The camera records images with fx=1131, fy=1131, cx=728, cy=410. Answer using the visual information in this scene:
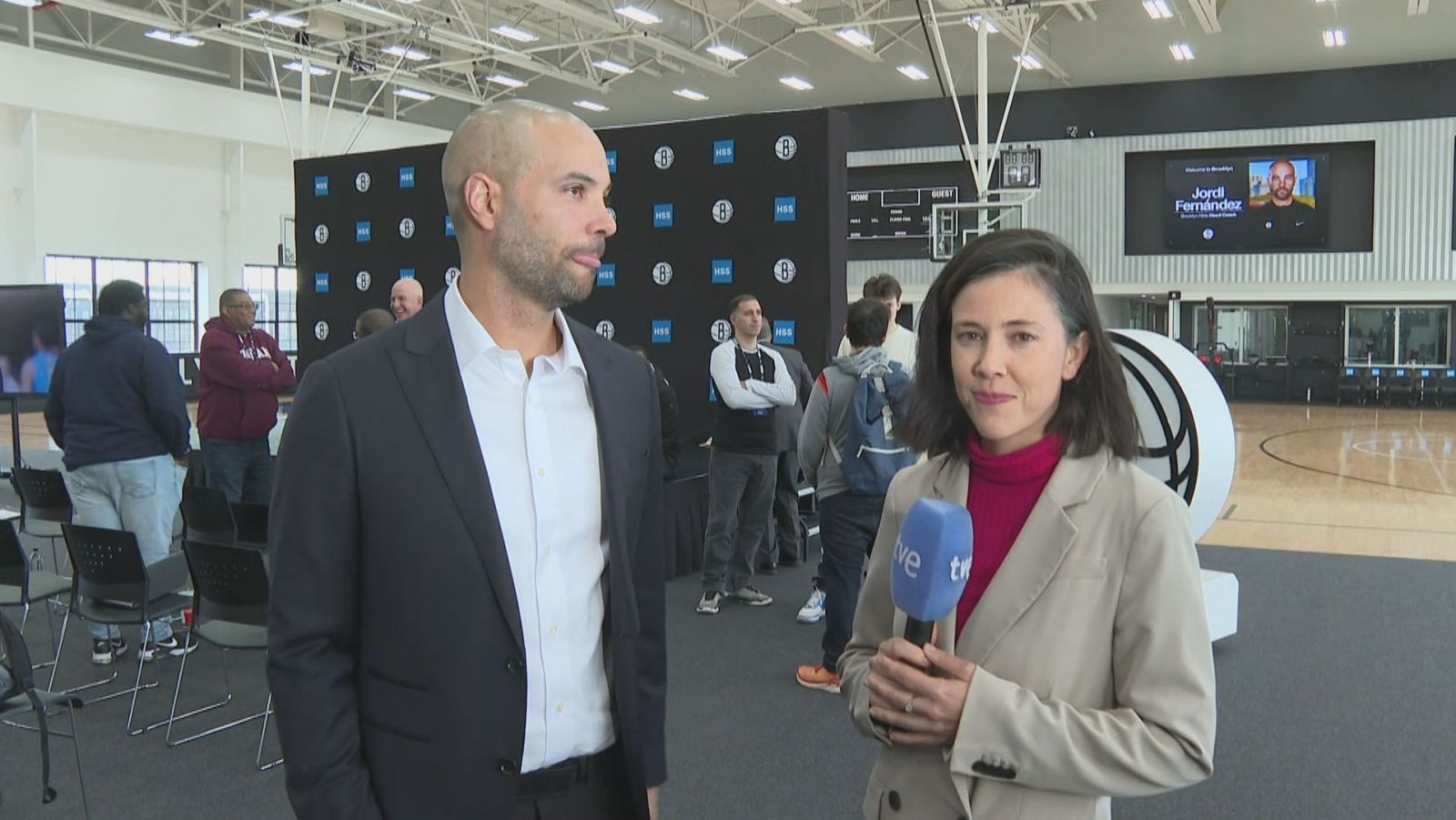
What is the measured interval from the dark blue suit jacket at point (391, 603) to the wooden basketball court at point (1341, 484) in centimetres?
804

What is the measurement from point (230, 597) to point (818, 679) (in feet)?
8.14

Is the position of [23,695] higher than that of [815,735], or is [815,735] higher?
[23,695]

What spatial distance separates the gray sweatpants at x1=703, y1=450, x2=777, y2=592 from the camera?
6.38m

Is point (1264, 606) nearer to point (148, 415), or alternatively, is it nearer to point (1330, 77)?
point (148, 415)

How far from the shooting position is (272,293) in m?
22.6

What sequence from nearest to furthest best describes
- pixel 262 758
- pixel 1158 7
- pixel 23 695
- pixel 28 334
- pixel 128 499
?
pixel 23 695, pixel 262 758, pixel 128 499, pixel 28 334, pixel 1158 7

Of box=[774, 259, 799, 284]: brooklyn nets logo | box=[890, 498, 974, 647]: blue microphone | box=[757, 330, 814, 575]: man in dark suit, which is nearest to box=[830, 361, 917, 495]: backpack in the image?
box=[757, 330, 814, 575]: man in dark suit

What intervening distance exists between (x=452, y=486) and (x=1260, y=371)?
2321cm

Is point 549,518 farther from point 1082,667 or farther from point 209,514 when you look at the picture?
point 209,514

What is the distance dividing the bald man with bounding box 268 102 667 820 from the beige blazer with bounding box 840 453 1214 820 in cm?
48

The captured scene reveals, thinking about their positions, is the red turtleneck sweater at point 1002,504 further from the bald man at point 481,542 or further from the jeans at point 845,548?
the jeans at point 845,548

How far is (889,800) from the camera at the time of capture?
4.83 ft

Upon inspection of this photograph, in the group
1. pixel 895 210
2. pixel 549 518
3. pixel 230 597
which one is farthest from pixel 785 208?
pixel 895 210

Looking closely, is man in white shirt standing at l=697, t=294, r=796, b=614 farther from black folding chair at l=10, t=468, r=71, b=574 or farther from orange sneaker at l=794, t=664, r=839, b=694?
black folding chair at l=10, t=468, r=71, b=574
